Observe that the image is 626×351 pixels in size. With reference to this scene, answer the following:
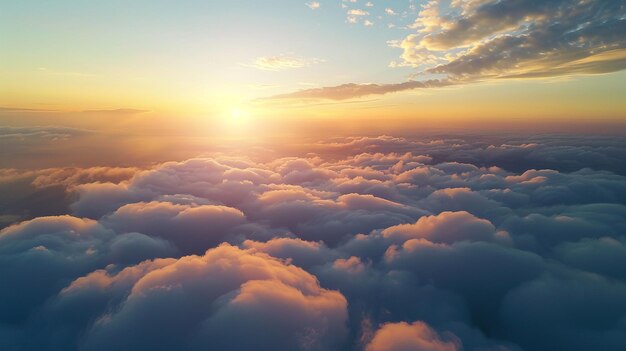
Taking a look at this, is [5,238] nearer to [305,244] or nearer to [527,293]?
[305,244]

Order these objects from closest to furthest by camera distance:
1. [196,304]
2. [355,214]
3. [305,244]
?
1. [196,304]
2. [305,244]
3. [355,214]

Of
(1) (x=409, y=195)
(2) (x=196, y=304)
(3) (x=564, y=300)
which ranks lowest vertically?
(1) (x=409, y=195)

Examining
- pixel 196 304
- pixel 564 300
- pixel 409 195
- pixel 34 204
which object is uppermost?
pixel 196 304

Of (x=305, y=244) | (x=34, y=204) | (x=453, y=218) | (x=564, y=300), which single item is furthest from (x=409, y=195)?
(x=34, y=204)

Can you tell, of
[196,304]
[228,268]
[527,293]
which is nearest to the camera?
[196,304]

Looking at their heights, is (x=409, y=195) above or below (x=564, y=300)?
below

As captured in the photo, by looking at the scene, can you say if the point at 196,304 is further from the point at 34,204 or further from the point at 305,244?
the point at 34,204

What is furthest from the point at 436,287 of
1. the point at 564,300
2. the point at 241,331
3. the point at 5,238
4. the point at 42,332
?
the point at 5,238

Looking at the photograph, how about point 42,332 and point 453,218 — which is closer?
point 42,332

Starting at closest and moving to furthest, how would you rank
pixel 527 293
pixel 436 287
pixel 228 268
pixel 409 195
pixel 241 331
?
pixel 241 331, pixel 228 268, pixel 527 293, pixel 436 287, pixel 409 195
